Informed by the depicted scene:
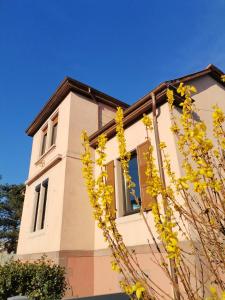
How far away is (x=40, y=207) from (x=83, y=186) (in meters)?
2.37

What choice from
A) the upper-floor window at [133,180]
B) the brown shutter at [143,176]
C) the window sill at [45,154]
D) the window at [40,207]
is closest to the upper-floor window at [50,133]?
the window sill at [45,154]

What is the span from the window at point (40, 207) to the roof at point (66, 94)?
360 centimetres

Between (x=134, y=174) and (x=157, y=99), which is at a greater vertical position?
(x=157, y=99)

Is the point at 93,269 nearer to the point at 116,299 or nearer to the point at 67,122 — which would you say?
the point at 116,299

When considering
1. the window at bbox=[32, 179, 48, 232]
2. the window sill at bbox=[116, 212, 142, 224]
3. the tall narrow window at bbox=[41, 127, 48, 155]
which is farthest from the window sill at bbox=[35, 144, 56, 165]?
the window sill at bbox=[116, 212, 142, 224]

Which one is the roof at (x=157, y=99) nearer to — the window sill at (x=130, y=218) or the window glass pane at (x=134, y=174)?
the window glass pane at (x=134, y=174)

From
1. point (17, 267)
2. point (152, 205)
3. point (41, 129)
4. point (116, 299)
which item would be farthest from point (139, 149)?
point (41, 129)

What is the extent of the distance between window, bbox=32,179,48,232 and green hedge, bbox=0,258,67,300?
3376 millimetres

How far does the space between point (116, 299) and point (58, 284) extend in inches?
72.0

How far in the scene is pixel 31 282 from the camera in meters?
5.61

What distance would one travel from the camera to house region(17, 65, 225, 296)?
21.5ft

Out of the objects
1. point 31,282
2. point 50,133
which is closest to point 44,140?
point 50,133

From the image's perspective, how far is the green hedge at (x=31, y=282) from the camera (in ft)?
17.7

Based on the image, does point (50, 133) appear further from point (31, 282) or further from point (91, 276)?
point (31, 282)
